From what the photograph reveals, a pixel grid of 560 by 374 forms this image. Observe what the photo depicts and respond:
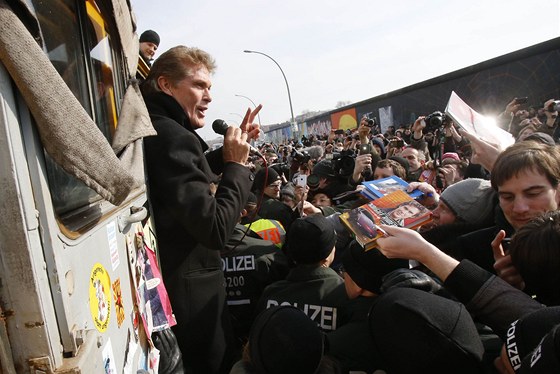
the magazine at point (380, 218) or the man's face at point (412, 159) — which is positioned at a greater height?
the magazine at point (380, 218)

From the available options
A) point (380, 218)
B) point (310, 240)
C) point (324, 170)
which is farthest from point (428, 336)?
point (324, 170)

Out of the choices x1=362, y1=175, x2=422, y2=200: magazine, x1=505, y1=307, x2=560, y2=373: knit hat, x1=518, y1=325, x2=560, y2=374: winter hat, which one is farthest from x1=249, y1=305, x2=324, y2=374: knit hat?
x1=362, y1=175, x2=422, y2=200: magazine

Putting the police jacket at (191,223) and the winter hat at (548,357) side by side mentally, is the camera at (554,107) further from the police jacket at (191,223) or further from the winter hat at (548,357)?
the winter hat at (548,357)

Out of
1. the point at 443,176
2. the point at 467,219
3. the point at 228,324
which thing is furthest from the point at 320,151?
the point at 228,324

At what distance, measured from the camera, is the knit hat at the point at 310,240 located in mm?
2295

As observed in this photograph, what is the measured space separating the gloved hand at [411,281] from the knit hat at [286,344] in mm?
369

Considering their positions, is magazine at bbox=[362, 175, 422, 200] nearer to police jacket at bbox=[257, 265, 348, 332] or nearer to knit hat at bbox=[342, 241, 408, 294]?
knit hat at bbox=[342, 241, 408, 294]

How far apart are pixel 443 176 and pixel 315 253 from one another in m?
2.30

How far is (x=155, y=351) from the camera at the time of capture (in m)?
1.51

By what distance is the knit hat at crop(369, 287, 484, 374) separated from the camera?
122 cm

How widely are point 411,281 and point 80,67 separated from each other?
53.9 inches

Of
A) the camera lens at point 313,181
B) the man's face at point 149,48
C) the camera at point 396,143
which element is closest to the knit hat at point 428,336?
the camera lens at point 313,181

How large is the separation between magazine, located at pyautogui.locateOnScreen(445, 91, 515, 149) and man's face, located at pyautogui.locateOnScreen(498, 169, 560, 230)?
0.47m

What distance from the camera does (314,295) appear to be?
2158mm
